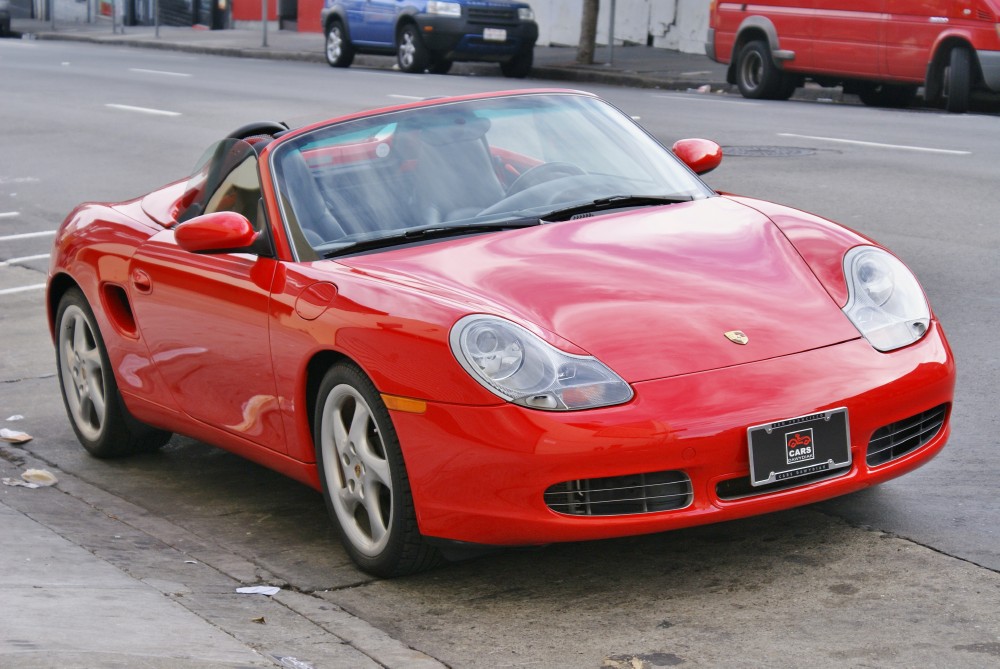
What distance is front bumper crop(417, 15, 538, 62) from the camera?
25.8 metres

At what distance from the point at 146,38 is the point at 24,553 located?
38.3m

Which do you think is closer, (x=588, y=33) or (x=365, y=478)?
(x=365, y=478)

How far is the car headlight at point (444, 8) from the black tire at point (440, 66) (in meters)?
1.11

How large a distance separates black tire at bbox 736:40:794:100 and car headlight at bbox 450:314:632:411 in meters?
17.3

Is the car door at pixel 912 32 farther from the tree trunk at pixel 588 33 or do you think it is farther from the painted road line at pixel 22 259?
the painted road line at pixel 22 259

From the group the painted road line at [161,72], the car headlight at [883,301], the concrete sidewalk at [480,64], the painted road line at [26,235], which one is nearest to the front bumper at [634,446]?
the car headlight at [883,301]

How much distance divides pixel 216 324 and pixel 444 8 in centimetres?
2144

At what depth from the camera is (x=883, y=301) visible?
15.2 ft

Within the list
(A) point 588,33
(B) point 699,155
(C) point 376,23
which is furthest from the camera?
(C) point 376,23

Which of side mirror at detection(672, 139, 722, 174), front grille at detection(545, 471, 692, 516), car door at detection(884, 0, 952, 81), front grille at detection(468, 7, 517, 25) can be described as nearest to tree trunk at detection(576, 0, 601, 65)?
front grille at detection(468, 7, 517, 25)

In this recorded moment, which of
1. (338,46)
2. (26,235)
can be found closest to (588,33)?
(338,46)

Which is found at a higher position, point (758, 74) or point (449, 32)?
point (449, 32)

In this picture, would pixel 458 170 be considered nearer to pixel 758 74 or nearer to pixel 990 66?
pixel 990 66

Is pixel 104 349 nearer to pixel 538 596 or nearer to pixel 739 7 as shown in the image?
pixel 538 596
